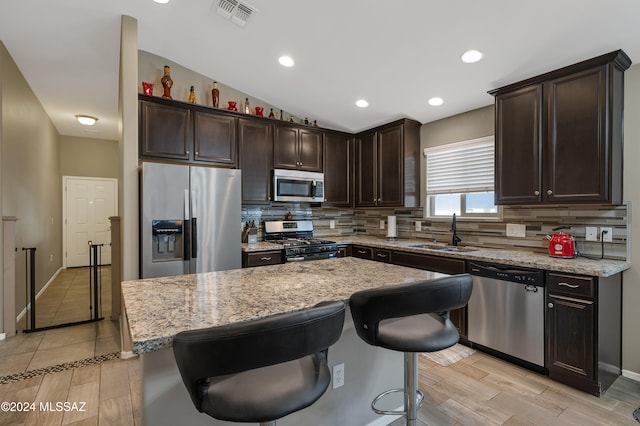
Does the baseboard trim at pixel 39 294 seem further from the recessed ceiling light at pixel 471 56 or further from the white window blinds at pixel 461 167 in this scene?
the recessed ceiling light at pixel 471 56

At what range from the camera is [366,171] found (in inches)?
179

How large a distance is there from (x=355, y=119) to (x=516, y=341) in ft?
10.1

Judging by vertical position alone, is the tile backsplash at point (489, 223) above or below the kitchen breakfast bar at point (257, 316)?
above

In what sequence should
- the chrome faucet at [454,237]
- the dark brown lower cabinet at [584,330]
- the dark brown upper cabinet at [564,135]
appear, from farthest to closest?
the chrome faucet at [454,237] < the dark brown upper cabinet at [564,135] < the dark brown lower cabinet at [584,330]

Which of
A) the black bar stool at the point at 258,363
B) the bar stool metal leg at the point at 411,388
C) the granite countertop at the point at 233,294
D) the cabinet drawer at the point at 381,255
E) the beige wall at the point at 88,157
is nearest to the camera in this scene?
the black bar stool at the point at 258,363

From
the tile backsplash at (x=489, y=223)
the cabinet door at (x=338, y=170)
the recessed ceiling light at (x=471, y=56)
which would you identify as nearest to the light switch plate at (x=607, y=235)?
the tile backsplash at (x=489, y=223)

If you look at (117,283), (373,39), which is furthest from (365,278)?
(117,283)

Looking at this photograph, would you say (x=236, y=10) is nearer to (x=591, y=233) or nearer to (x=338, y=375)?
(x=338, y=375)

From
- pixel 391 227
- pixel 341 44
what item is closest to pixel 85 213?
pixel 391 227

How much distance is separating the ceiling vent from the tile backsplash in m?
2.10

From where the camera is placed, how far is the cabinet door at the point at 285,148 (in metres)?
4.04

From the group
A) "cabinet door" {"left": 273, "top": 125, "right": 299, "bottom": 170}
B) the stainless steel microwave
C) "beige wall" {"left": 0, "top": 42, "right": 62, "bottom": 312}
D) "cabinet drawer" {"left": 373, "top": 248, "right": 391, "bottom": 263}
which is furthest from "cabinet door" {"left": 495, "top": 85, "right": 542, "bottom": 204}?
"beige wall" {"left": 0, "top": 42, "right": 62, "bottom": 312}

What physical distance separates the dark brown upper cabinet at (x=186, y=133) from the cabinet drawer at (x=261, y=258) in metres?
1.10

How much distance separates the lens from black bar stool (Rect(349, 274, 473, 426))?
118cm
